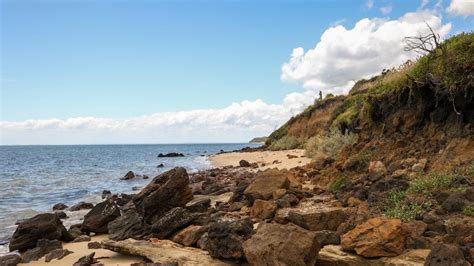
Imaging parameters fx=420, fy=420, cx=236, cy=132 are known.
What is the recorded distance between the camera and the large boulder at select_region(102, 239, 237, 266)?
6840 mm

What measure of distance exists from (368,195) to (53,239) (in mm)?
7251

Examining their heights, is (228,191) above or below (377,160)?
below

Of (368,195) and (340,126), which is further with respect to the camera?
(340,126)

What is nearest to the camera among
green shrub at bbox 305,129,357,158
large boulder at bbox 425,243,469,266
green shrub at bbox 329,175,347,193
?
large boulder at bbox 425,243,469,266

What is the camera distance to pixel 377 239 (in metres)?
6.22

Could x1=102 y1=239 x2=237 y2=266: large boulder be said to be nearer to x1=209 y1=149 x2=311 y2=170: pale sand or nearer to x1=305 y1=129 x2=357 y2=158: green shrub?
x1=305 y1=129 x2=357 y2=158: green shrub

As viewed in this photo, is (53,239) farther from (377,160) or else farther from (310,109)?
(310,109)

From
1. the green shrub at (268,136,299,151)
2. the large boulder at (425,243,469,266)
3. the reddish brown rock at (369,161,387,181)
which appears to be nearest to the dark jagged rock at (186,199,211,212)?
the reddish brown rock at (369,161,387,181)

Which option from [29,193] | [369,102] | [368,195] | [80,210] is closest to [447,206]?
[368,195]

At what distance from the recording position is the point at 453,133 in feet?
34.7

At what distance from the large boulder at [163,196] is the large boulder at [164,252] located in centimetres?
179

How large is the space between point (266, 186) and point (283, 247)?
5.00 meters

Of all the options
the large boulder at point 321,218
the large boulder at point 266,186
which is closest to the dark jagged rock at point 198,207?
the large boulder at point 266,186

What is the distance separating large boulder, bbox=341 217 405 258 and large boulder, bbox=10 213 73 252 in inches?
267
